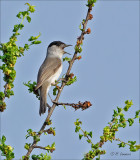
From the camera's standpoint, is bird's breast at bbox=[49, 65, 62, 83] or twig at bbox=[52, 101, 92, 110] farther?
bird's breast at bbox=[49, 65, 62, 83]

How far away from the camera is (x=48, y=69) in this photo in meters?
8.19

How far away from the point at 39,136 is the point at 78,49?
1677 mm

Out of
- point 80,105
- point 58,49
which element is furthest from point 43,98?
point 58,49

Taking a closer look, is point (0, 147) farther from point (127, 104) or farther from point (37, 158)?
point (127, 104)

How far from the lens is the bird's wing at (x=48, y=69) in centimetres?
753

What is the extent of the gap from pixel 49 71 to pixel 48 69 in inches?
5.4

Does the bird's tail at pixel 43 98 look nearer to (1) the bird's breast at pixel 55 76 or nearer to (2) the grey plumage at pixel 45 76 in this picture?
(2) the grey plumage at pixel 45 76

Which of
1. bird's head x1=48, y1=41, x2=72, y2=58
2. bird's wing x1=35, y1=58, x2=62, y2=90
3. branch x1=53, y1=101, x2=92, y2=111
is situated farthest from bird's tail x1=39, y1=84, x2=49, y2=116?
bird's head x1=48, y1=41, x2=72, y2=58

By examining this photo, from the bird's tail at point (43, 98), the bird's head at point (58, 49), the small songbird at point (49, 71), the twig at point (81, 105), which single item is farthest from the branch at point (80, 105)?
the bird's head at point (58, 49)

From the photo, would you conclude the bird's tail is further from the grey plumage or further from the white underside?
the white underside

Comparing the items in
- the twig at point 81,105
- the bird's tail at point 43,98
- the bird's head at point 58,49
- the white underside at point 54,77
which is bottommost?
the twig at point 81,105

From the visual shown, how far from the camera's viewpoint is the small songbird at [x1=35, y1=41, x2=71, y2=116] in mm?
6711

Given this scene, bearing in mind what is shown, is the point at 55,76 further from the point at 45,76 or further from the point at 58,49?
the point at 58,49

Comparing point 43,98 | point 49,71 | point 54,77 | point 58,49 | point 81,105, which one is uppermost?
point 58,49
